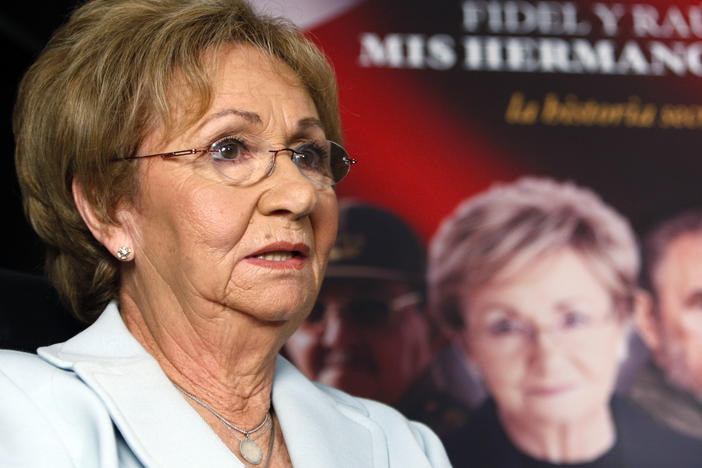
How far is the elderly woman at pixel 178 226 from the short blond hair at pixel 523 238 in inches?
42.4

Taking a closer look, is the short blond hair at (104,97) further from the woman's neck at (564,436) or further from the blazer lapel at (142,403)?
the woman's neck at (564,436)

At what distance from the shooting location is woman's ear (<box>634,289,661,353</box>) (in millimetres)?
2424

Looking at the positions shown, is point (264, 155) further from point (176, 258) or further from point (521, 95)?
point (521, 95)

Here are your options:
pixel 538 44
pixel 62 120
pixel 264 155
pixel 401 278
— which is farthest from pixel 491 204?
pixel 62 120

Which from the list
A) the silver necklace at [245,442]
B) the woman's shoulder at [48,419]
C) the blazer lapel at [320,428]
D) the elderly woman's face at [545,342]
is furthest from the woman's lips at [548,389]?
the woman's shoulder at [48,419]

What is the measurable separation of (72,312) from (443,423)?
1284mm

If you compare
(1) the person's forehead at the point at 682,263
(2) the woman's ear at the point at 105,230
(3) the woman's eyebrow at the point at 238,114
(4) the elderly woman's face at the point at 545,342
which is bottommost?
(4) the elderly woman's face at the point at 545,342

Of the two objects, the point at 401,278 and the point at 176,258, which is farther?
the point at 401,278

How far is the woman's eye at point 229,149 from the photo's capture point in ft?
4.07

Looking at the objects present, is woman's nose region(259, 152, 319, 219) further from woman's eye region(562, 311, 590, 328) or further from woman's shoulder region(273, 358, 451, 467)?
woman's eye region(562, 311, 590, 328)

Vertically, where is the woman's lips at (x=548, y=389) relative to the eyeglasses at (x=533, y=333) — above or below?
below

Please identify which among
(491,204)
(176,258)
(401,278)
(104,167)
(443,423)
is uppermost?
(104,167)

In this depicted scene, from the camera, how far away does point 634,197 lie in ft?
8.19

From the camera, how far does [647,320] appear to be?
2432mm
